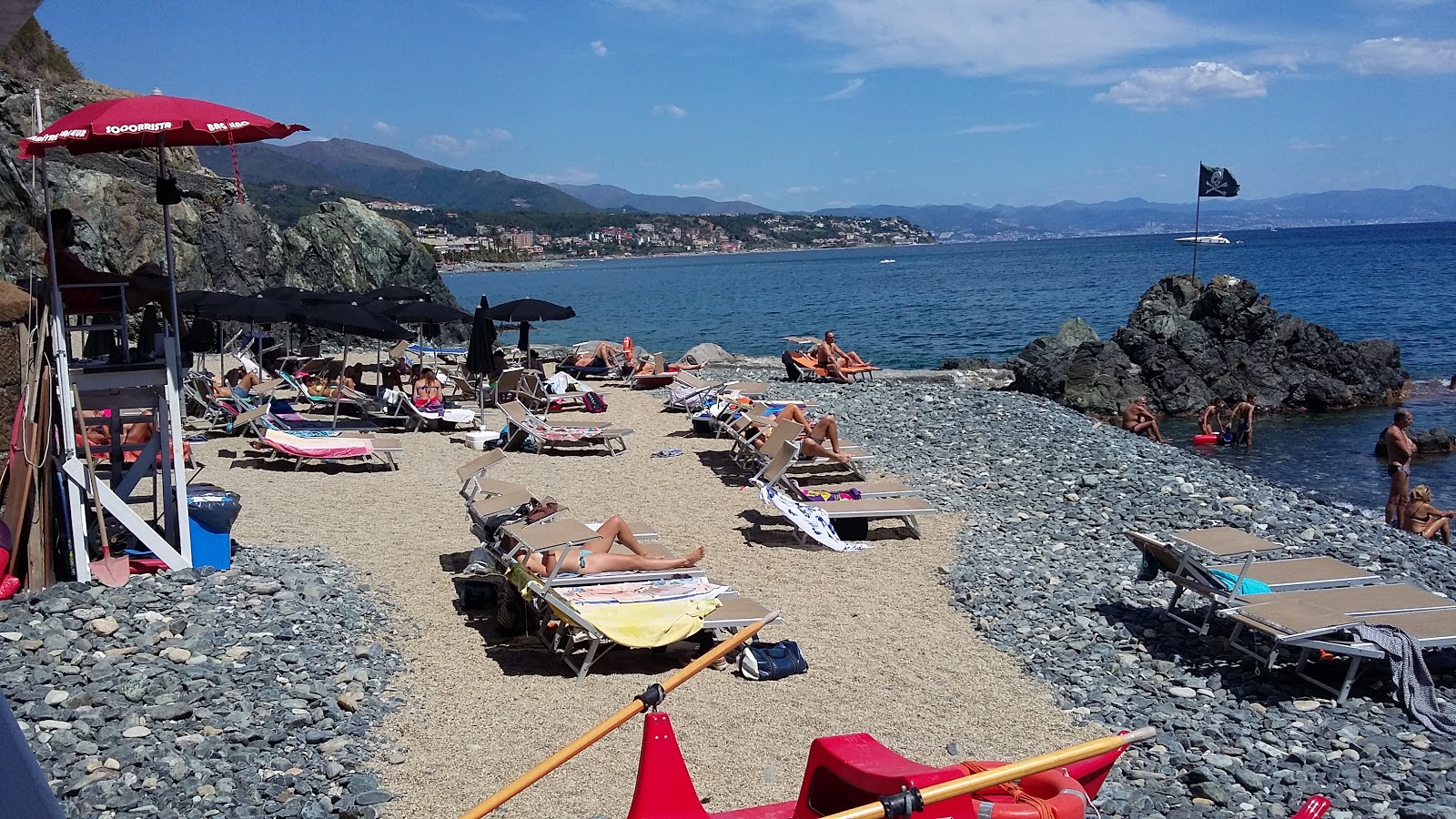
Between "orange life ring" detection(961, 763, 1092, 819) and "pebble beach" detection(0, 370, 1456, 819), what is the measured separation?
142 cm

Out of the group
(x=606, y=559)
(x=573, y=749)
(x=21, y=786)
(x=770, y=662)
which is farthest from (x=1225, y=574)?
(x=21, y=786)

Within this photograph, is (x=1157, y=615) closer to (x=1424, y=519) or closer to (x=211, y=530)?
(x=1424, y=519)

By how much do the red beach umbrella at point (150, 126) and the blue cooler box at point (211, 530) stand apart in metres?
2.44

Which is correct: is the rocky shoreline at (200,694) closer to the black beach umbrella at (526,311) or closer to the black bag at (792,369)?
the black beach umbrella at (526,311)

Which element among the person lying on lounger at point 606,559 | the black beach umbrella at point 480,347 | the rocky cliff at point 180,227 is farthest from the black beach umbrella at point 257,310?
the person lying on lounger at point 606,559

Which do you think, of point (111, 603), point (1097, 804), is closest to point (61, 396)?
point (111, 603)

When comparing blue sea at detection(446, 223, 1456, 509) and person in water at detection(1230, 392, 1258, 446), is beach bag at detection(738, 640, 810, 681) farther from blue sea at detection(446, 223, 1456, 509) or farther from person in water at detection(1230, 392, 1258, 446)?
person in water at detection(1230, 392, 1258, 446)

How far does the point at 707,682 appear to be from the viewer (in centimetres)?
640

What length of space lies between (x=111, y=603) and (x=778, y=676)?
13.1ft

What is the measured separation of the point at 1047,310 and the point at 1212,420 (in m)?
34.5

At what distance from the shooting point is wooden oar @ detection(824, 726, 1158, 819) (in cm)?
329

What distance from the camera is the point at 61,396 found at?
6645 mm

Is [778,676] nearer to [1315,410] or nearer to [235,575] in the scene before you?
[235,575]

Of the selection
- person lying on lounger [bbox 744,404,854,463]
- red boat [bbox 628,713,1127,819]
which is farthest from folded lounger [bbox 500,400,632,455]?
red boat [bbox 628,713,1127,819]
